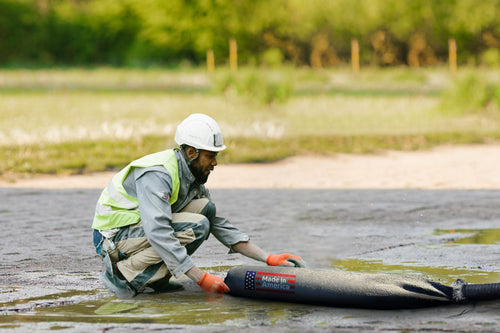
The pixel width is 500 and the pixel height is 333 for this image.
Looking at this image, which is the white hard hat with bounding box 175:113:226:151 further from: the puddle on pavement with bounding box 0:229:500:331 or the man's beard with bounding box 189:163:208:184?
the puddle on pavement with bounding box 0:229:500:331

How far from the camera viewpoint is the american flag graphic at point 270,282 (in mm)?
5512

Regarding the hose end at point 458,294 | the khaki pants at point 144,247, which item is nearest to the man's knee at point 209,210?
the khaki pants at point 144,247

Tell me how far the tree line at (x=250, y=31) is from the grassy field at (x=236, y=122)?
23.2 meters

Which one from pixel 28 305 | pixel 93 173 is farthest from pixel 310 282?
pixel 93 173

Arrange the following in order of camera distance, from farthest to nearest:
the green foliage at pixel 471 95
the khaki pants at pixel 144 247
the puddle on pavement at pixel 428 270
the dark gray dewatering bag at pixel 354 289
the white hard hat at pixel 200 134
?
the green foliage at pixel 471 95, the puddle on pavement at pixel 428 270, the khaki pants at pixel 144 247, the white hard hat at pixel 200 134, the dark gray dewatering bag at pixel 354 289

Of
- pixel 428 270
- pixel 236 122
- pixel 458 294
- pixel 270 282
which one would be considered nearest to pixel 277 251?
pixel 428 270

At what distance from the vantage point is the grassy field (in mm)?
15016

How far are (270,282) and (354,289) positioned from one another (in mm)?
575

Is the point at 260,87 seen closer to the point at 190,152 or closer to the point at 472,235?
the point at 472,235

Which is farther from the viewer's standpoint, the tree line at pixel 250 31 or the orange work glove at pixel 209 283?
the tree line at pixel 250 31

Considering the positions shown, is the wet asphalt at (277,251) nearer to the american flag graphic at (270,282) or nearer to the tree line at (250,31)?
the american flag graphic at (270,282)

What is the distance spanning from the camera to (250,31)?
55.8 meters

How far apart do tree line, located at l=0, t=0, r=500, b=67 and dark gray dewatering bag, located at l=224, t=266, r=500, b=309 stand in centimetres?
4422

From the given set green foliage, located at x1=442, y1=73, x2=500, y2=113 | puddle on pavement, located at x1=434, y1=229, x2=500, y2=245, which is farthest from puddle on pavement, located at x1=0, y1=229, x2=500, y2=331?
green foliage, located at x1=442, y1=73, x2=500, y2=113
